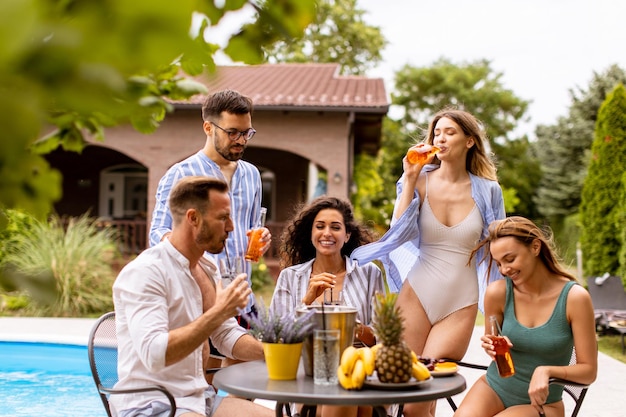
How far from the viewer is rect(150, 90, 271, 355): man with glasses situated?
11.8 ft

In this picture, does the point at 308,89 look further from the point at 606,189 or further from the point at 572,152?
the point at 572,152

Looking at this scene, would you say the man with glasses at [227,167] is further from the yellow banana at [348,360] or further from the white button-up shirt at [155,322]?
the yellow banana at [348,360]

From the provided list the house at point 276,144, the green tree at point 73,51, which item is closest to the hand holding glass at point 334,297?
the green tree at point 73,51

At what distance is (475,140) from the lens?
374cm

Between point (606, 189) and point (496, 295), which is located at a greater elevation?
point (606, 189)

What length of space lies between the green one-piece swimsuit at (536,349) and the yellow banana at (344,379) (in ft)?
3.25

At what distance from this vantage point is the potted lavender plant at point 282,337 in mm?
2627

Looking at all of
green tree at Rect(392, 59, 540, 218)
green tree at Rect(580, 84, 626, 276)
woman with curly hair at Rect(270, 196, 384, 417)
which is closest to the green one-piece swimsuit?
woman with curly hair at Rect(270, 196, 384, 417)

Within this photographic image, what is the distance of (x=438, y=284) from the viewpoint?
3.61m

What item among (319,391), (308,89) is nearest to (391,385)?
(319,391)

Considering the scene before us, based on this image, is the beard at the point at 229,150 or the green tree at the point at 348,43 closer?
the beard at the point at 229,150

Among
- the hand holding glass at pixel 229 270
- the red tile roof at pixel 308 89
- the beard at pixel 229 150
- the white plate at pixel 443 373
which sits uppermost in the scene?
the red tile roof at pixel 308 89

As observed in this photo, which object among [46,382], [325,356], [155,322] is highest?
[155,322]

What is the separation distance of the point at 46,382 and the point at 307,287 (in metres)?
4.67
